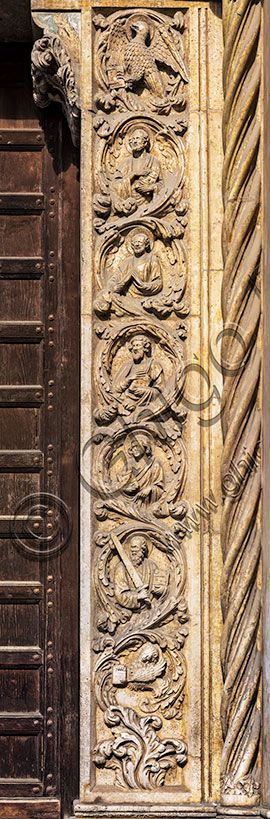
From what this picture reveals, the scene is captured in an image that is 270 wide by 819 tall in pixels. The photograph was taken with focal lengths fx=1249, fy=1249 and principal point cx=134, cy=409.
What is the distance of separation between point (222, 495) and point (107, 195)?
1110 mm

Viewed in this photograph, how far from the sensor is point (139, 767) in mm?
4133

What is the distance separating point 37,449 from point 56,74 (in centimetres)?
134

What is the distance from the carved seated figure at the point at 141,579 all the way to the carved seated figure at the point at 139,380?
0.47m

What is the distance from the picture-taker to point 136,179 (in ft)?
14.3

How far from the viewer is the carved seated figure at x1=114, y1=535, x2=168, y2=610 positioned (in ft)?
13.8

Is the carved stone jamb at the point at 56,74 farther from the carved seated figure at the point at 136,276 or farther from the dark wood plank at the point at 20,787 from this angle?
the dark wood plank at the point at 20,787

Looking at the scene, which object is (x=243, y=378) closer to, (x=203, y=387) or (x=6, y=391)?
(x=203, y=387)

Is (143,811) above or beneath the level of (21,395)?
beneath

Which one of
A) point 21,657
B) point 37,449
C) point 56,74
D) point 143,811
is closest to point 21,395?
point 37,449

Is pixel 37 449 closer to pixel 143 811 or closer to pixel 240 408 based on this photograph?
pixel 240 408

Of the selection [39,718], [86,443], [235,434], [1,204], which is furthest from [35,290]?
[39,718]

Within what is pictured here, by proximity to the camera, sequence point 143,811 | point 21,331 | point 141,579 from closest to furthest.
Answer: point 143,811 → point 141,579 → point 21,331

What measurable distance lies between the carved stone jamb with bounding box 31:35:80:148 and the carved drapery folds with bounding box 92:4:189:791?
96 millimetres

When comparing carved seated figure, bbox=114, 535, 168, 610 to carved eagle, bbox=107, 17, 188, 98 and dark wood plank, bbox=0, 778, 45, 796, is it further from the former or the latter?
carved eagle, bbox=107, 17, 188, 98
